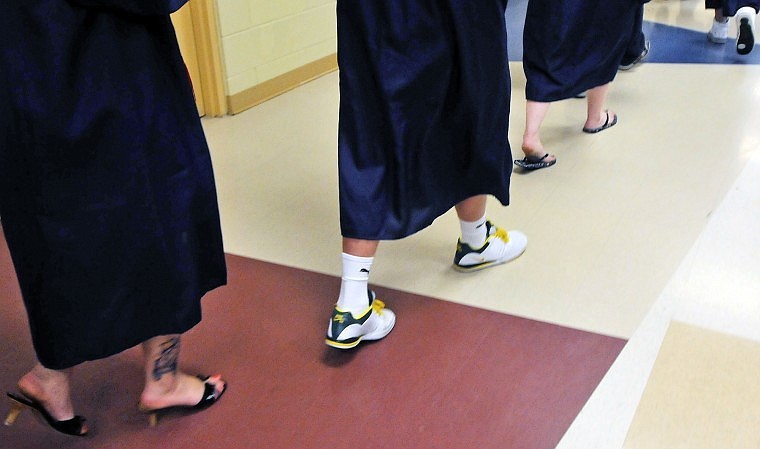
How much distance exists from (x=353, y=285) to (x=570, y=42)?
3.73 feet

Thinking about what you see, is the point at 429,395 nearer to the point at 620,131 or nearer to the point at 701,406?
the point at 701,406

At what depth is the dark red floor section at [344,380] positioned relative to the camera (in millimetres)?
1192

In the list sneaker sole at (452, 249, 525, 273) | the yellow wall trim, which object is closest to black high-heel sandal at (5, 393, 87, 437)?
sneaker sole at (452, 249, 525, 273)

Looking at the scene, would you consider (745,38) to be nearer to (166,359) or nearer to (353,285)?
(353,285)

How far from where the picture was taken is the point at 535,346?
1.39 m

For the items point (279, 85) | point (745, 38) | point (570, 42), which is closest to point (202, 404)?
point (570, 42)

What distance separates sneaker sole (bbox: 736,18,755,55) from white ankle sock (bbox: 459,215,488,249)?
2.11 m

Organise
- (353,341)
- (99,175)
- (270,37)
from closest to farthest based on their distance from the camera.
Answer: (99,175) → (353,341) → (270,37)

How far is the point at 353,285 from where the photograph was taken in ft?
4.54

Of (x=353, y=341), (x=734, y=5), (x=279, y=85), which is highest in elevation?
(x=734, y=5)

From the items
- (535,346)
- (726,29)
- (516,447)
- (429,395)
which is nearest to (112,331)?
(429,395)

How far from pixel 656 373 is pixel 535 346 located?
0.22m

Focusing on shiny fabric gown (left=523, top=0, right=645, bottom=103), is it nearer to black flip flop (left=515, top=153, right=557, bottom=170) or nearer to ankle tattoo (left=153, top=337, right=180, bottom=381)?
black flip flop (left=515, top=153, right=557, bottom=170)

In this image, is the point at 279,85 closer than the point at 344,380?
No
